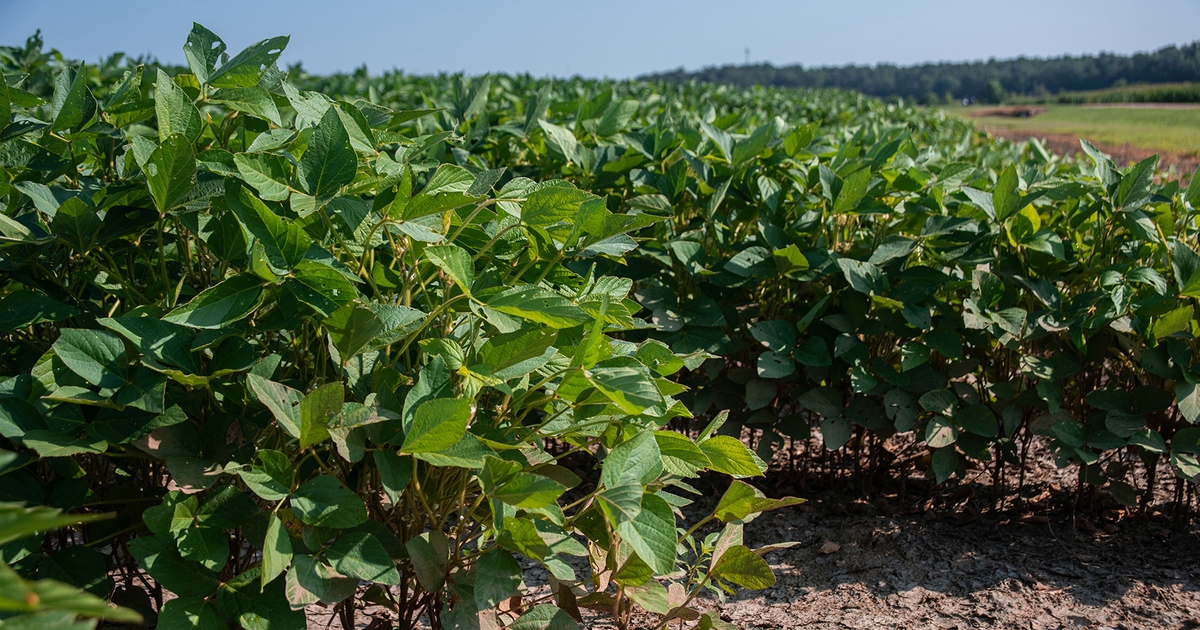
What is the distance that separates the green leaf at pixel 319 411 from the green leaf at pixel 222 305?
15 cm

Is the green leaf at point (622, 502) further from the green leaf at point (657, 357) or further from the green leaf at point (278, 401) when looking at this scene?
the green leaf at point (278, 401)

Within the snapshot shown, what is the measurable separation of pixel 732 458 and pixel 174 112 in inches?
39.0

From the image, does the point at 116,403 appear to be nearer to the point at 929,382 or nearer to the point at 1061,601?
the point at 929,382

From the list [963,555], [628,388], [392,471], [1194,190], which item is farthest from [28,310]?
[1194,190]

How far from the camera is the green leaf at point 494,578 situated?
1115mm

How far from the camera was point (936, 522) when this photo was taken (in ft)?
8.13

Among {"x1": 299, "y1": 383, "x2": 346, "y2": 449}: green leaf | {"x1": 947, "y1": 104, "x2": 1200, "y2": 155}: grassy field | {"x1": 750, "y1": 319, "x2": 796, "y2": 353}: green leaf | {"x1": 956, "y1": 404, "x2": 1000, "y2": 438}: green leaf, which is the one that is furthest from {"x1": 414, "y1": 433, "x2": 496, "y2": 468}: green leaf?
{"x1": 947, "y1": 104, "x2": 1200, "y2": 155}: grassy field

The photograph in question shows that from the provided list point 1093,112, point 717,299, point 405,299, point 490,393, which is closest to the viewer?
point 405,299

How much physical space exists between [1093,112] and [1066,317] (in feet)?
139

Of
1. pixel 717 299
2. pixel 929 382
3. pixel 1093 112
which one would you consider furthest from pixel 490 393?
pixel 1093 112

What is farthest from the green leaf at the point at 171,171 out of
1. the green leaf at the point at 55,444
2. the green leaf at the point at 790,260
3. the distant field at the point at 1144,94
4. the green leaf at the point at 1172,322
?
the distant field at the point at 1144,94

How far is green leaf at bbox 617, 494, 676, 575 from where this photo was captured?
1.03 m

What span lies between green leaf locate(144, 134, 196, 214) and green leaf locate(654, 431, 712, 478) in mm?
750

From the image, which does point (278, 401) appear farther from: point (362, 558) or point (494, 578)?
point (494, 578)
